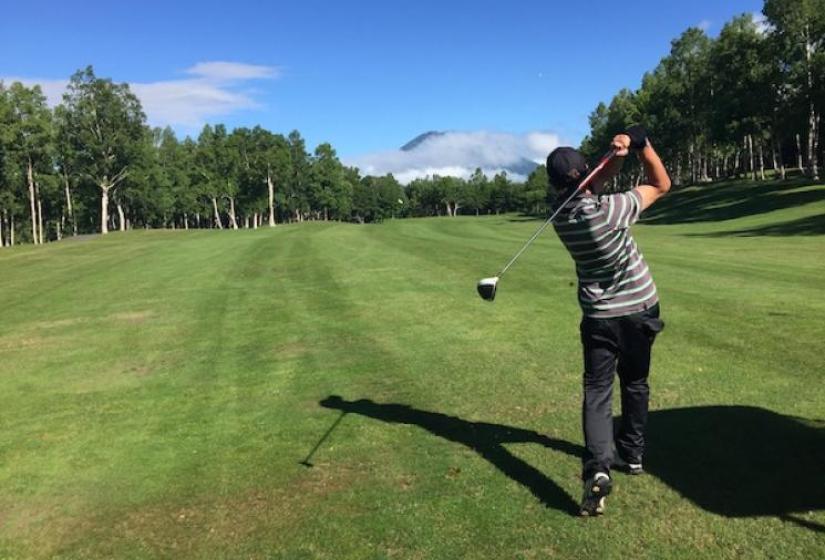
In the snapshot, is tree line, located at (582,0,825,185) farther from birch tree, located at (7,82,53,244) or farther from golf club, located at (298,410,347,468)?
birch tree, located at (7,82,53,244)

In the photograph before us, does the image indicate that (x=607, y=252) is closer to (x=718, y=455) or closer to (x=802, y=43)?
(x=718, y=455)

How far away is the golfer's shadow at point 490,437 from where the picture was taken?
5.27m

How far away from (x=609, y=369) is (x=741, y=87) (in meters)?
59.9

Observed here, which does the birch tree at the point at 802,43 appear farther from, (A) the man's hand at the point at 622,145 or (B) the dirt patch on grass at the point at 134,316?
(A) the man's hand at the point at 622,145

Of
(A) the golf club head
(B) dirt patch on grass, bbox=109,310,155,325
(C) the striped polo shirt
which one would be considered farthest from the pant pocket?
(B) dirt patch on grass, bbox=109,310,155,325

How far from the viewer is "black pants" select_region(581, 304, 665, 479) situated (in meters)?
5.14

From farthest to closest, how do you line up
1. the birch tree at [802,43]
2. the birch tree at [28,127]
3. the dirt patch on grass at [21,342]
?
the birch tree at [28,127] < the birch tree at [802,43] < the dirt patch on grass at [21,342]

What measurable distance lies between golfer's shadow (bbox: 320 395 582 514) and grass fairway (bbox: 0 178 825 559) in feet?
0.08

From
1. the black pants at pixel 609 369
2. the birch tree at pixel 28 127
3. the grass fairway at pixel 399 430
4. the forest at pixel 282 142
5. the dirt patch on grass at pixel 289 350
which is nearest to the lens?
the grass fairway at pixel 399 430

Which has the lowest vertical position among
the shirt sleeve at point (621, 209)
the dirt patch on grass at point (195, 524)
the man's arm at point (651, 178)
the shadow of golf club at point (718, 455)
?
the dirt patch on grass at point (195, 524)

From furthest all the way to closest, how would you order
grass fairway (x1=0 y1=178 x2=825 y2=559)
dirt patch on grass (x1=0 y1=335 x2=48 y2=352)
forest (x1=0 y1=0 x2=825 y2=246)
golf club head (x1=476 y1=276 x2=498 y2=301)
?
1. forest (x1=0 y1=0 x2=825 y2=246)
2. dirt patch on grass (x1=0 y1=335 x2=48 y2=352)
3. golf club head (x1=476 y1=276 x2=498 y2=301)
4. grass fairway (x1=0 y1=178 x2=825 y2=559)

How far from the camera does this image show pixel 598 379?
17.3 feet

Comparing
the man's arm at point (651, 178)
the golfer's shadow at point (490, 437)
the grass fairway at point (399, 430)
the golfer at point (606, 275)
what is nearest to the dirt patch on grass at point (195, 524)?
the grass fairway at point (399, 430)

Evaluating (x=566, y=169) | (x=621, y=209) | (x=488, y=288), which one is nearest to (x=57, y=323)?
(x=488, y=288)
